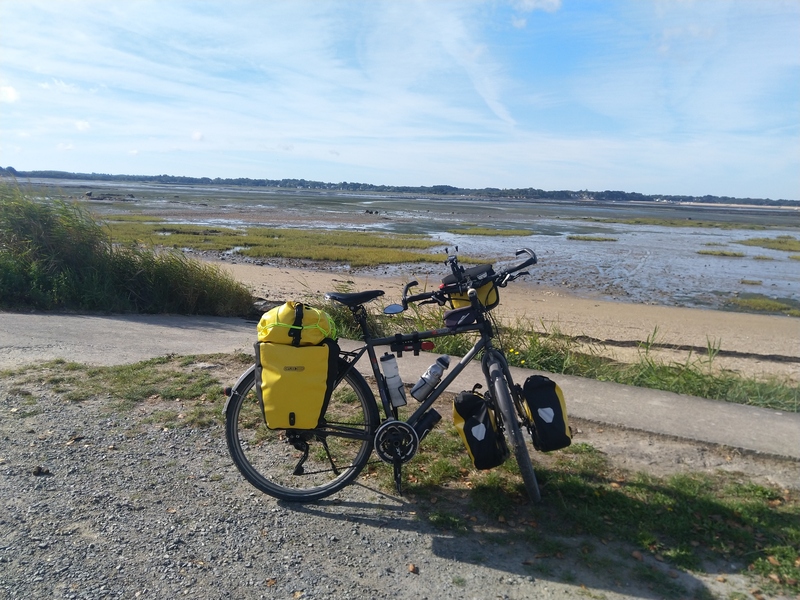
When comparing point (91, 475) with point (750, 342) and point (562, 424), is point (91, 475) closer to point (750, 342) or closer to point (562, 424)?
point (562, 424)

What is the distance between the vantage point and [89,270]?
9.82 meters

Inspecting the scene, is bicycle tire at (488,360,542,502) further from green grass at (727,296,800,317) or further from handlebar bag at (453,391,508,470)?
green grass at (727,296,800,317)

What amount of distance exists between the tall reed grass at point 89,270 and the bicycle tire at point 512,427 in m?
6.88

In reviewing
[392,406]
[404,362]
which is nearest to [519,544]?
[392,406]

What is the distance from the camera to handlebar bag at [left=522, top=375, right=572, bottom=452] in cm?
377

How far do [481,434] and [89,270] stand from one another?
814cm

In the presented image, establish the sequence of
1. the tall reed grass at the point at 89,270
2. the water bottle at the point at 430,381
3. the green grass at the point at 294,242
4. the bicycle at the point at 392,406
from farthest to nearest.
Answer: the green grass at the point at 294,242 < the tall reed grass at the point at 89,270 < the water bottle at the point at 430,381 < the bicycle at the point at 392,406

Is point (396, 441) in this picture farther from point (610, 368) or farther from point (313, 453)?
point (610, 368)

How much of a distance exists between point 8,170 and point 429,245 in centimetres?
2255

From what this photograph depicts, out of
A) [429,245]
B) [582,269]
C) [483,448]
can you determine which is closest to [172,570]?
[483,448]

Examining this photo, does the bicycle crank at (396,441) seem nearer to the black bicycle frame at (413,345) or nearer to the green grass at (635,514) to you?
the black bicycle frame at (413,345)

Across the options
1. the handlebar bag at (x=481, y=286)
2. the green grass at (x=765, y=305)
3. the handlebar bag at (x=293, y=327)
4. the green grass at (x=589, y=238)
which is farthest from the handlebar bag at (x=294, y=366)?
the green grass at (x=589, y=238)

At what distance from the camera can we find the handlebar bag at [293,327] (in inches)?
145

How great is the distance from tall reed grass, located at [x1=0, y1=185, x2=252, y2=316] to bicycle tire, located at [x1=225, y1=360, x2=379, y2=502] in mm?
5870
